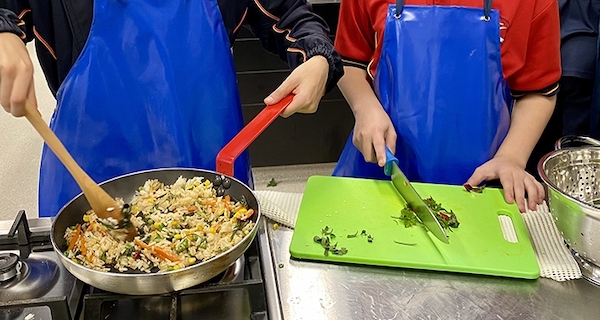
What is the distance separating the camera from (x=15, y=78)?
0.79 metres

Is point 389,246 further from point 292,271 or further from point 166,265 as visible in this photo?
point 166,265

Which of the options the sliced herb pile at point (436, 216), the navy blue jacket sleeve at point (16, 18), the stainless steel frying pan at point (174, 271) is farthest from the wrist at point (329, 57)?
the navy blue jacket sleeve at point (16, 18)

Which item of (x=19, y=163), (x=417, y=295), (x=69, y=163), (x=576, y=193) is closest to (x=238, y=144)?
(x=69, y=163)

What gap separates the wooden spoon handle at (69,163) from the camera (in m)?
0.76

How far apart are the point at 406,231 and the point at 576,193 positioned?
33cm

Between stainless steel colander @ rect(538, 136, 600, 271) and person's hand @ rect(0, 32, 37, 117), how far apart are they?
2.64 feet

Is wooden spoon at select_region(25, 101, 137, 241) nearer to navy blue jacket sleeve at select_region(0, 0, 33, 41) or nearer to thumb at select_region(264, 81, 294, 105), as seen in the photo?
navy blue jacket sleeve at select_region(0, 0, 33, 41)

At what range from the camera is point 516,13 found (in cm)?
123

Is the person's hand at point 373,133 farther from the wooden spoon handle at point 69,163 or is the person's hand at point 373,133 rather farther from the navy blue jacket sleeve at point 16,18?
the navy blue jacket sleeve at point 16,18

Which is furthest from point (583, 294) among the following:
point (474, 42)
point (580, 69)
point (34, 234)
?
point (580, 69)

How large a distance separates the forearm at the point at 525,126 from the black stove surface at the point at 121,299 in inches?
26.4

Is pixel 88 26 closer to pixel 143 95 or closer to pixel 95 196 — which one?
pixel 143 95

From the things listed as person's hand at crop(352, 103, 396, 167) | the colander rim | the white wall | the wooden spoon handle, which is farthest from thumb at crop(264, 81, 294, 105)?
the white wall

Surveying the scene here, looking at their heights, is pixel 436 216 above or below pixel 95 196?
below
